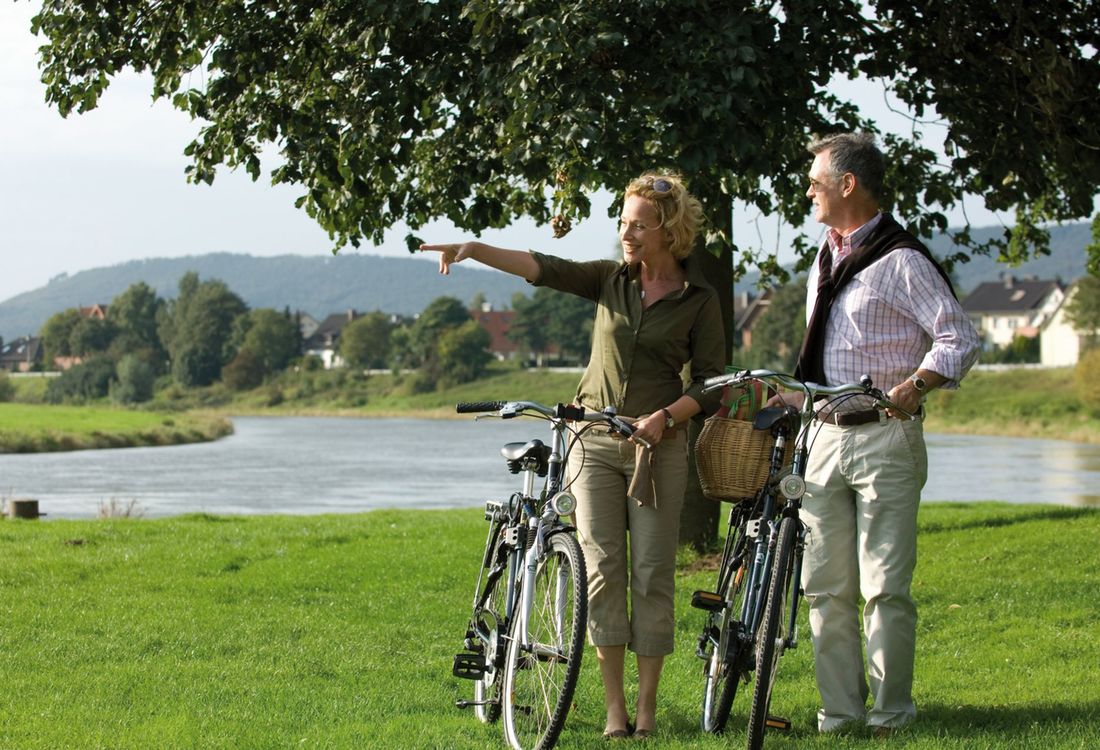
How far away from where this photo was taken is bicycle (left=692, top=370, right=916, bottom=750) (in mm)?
5086

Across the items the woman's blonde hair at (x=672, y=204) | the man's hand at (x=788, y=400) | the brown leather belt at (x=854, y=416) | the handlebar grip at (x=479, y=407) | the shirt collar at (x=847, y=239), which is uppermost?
the woman's blonde hair at (x=672, y=204)

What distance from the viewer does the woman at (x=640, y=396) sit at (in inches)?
216

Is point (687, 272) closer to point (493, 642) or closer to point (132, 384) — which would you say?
point (493, 642)

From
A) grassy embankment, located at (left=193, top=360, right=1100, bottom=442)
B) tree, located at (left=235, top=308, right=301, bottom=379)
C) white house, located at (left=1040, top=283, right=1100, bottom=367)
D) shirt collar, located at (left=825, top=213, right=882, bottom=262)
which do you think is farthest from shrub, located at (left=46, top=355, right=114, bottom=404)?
shirt collar, located at (left=825, top=213, right=882, bottom=262)

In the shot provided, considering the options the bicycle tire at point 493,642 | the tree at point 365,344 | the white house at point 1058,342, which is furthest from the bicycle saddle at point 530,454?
the tree at point 365,344

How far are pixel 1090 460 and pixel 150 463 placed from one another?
29298 millimetres

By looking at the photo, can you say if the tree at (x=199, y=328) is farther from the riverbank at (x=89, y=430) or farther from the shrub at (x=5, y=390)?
the riverbank at (x=89, y=430)

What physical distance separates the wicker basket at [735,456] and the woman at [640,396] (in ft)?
0.42

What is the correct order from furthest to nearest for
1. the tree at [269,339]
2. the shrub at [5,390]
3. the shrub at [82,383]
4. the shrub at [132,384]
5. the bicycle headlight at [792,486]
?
1. the tree at [269,339]
2. the shrub at [82,383]
3. the shrub at [132,384]
4. the shrub at [5,390]
5. the bicycle headlight at [792,486]

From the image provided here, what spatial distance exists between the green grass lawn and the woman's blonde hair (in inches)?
75.8

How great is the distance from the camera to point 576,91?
9359mm

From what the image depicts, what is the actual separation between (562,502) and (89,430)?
61.3 meters

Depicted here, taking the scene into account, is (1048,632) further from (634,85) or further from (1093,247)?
(1093,247)

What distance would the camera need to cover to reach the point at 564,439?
5.51 m
